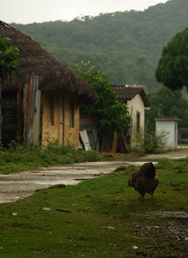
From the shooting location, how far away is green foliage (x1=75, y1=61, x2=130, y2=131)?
798 inches

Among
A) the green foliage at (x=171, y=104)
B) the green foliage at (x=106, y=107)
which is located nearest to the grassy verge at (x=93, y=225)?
the green foliage at (x=106, y=107)

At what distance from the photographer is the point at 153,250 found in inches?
139

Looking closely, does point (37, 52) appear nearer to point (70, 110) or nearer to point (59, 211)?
point (70, 110)

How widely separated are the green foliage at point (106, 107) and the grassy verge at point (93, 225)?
13.5 metres

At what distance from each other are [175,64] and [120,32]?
2369 inches

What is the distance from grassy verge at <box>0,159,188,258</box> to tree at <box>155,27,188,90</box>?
27.3 meters

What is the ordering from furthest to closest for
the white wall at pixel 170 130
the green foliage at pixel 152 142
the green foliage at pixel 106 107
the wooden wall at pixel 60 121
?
the white wall at pixel 170 130 → the green foliage at pixel 152 142 → the green foliage at pixel 106 107 → the wooden wall at pixel 60 121

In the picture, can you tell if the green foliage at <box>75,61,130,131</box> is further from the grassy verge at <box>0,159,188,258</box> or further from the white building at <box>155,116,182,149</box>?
the grassy verge at <box>0,159,188,258</box>

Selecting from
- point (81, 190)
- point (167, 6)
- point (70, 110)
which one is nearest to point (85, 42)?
point (167, 6)

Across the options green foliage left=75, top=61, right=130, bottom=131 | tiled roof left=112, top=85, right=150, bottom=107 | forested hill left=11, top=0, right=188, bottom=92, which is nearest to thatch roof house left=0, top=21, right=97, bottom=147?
green foliage left=75, top=61, right=130, bottom=131

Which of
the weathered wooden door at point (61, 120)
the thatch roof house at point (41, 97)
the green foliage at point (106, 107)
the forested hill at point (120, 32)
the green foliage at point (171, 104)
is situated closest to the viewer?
the thatch roof house at point (41, 97)

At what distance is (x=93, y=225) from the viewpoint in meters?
4.34

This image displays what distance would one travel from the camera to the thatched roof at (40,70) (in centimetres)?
1493

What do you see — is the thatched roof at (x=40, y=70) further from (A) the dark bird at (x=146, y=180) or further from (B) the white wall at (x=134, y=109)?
(A) the dark bird at (x=146, y=180)
